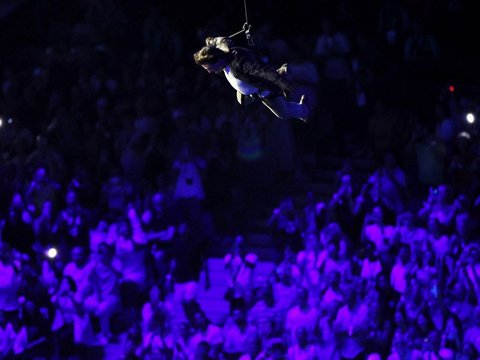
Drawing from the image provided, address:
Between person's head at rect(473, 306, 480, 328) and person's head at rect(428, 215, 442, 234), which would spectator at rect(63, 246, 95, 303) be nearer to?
person's head at rect(428, 215, 442, 234)

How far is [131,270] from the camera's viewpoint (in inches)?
506

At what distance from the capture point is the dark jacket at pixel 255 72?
7.07 meters

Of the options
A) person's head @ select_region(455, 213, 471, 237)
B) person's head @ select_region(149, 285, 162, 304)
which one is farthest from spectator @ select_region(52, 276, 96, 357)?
person's head @ select_region(455, 213, 471, 237)

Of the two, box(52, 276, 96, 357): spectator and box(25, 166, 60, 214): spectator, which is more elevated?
box(25, 166, 60, 214): spectator

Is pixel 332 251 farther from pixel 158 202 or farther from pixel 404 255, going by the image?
pixel 158 202

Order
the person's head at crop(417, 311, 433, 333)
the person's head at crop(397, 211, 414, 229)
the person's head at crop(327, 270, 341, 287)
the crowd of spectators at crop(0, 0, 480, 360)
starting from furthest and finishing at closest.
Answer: the person's head at crop(397, 211, 414, 229)
the person's head at crop(327, 270, 341, 287)
the crowd of spectators at crop(0, 0, 480, 360)
the person's head at crop(417, 311, 433, 333)

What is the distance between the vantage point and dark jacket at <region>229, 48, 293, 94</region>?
7070mm

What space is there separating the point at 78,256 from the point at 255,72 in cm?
612

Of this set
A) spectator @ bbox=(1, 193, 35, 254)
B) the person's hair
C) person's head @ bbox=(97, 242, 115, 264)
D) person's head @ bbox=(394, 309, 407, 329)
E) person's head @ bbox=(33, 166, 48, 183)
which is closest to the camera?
the person's hair

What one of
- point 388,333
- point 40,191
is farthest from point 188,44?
point 388,333

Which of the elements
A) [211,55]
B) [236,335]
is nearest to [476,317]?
[236,335]

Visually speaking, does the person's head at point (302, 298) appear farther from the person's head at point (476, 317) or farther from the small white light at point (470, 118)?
the small white light at point (470, 118)

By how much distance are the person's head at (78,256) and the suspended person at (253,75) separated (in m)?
5.69

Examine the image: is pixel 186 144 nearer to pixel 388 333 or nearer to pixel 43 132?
pixel 43 132
